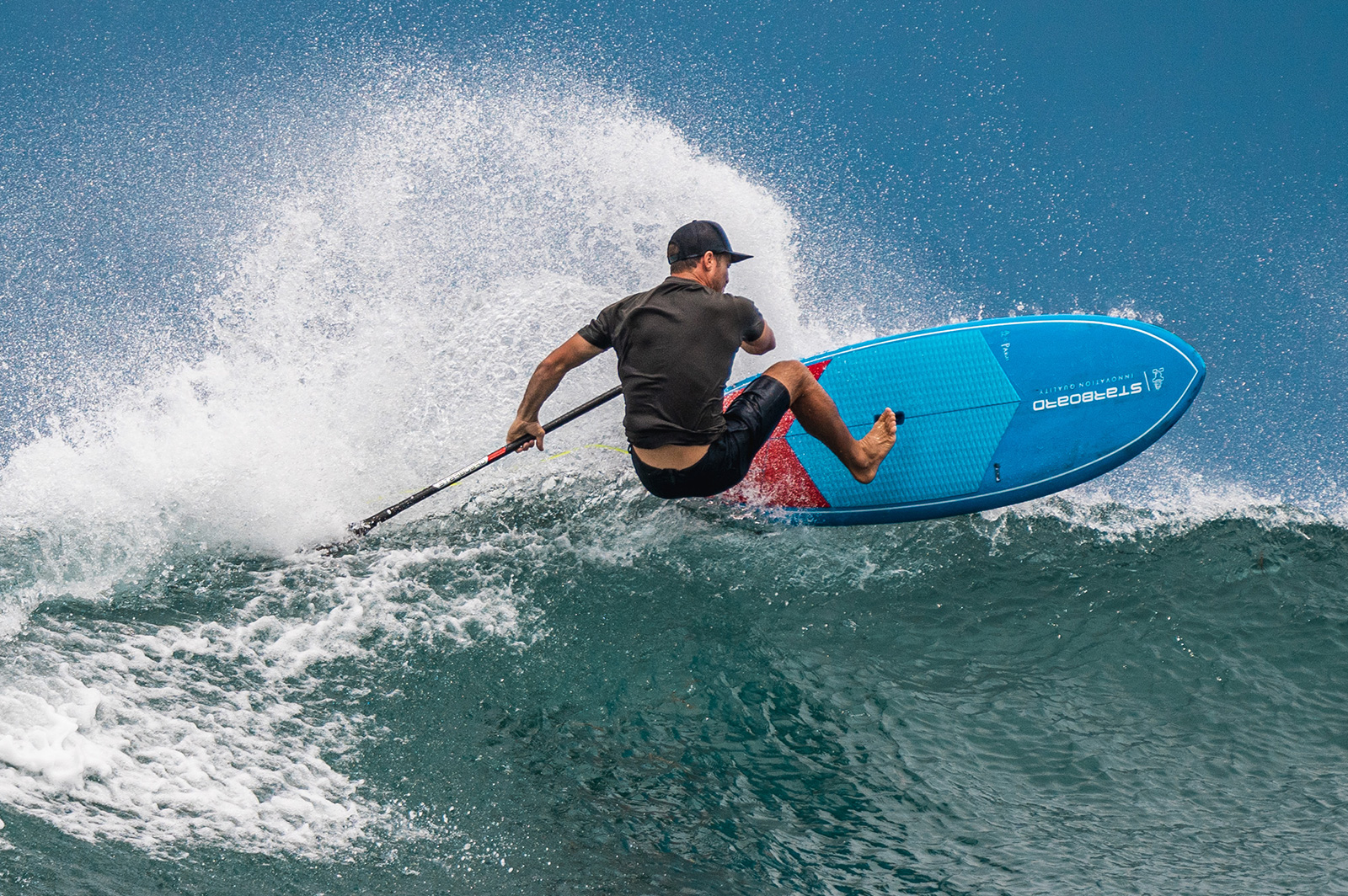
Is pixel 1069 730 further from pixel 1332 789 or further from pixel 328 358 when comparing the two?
pixel 328 358

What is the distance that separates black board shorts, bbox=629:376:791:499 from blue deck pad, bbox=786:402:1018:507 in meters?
0.87

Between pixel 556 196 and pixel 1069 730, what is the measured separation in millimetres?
4142

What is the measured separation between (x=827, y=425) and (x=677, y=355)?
81 centimetres

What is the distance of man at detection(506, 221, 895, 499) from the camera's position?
152 inches

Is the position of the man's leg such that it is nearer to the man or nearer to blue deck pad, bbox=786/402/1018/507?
the man

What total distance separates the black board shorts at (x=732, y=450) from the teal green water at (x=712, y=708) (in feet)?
2.14

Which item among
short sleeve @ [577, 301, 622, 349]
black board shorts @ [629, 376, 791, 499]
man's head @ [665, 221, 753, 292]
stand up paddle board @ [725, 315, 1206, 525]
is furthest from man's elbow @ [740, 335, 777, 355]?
stand up paddle board @ [725, 315, 1206, 525]

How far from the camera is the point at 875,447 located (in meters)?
4.40

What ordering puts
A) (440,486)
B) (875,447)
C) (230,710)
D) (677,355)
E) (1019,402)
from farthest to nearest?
(1019,402)
(440,486)
(875,447)
(677,355)
(230,710)

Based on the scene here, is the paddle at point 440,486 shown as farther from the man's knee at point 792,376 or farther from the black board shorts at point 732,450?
the man's knee at point 792,376

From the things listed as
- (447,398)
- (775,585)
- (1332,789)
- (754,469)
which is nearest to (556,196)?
(447,398)

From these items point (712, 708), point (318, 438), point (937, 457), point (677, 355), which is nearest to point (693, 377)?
point (677, 355)

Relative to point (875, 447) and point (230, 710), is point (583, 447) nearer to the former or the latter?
point (875, 447)

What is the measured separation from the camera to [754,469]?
4.93m
